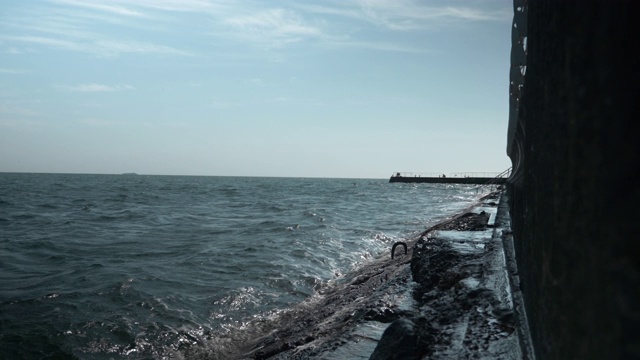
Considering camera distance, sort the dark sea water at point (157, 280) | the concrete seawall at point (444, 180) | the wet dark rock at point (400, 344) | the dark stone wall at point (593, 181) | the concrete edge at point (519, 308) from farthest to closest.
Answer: the concrete seawall at point (444, 180), the dark sea water at point (157, 280), the wet dark rock at point (400, 344), the concrete edge at point (519, 308), the dark stone wall at point (593, 181)

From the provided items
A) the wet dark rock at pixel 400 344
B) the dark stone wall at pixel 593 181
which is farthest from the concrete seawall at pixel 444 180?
the dark stone wall at pixel 593 181

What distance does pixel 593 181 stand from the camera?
4.15 ft

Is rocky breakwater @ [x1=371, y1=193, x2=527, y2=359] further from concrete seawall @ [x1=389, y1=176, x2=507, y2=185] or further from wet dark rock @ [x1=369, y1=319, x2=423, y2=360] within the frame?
concrete seawall @ [x1=389, y1=176, x2=507, y2=185]

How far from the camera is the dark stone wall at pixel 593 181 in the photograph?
1120 millimetres

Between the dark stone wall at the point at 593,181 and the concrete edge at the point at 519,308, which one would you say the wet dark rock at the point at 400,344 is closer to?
the concrete edge at the point at 519,308

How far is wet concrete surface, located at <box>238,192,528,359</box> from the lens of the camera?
343 cm

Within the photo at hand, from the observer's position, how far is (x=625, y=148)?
1.13 metres

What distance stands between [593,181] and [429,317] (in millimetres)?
3315

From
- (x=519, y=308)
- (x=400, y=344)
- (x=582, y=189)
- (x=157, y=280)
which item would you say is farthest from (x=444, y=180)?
(x=582, y=189)

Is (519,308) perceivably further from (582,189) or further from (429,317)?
(582,189)

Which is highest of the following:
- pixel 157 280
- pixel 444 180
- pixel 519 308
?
pixel 444 180

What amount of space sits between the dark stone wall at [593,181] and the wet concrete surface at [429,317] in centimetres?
163

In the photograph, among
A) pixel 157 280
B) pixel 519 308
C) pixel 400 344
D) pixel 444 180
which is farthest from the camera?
pixel 444 180

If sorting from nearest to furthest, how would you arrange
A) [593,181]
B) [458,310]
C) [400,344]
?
[593,181] → [400,344] → [458,310]
